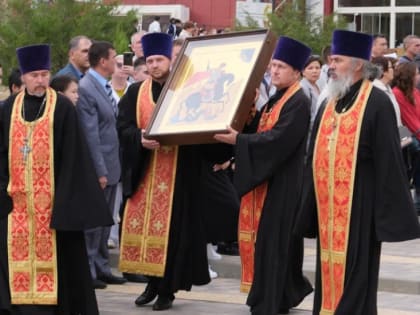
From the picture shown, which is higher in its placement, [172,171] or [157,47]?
[157,47]

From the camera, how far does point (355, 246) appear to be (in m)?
8.43

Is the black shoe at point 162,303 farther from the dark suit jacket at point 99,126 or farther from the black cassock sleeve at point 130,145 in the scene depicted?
the dark suit jacket at point 99,126

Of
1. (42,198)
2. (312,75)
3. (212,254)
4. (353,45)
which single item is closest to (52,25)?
(312,75)

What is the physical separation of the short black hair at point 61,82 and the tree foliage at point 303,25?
7.66 metres

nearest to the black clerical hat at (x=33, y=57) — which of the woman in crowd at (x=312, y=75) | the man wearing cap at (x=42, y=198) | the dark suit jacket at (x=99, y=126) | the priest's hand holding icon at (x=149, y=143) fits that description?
the man wearing cap at (x=42, y=198)

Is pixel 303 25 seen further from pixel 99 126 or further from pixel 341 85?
pixel 341 85

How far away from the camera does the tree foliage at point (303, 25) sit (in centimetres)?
1831

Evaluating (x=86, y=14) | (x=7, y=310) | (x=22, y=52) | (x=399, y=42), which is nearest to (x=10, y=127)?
(x=22, y=52)

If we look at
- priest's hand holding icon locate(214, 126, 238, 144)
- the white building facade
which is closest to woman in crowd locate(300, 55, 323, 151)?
priest's hand holding icon locate(214, 126, 238, 144)

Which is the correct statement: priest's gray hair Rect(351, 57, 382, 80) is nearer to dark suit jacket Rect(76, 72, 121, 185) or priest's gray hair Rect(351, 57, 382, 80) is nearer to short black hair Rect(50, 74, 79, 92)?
short black hair Rect(50, 74, 79, 92)

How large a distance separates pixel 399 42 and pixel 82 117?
18.0m

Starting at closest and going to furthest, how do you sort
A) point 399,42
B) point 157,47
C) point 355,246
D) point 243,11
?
point 355,246
point 157,47
point 243,11
point 399,42

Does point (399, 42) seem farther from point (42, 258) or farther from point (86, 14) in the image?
point (42, 258)

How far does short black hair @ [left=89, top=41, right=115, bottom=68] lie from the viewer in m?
11.4
